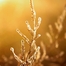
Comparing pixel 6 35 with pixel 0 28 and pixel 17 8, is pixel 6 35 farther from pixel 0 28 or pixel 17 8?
pixel 17 8

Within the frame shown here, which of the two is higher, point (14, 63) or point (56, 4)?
point (56, 4)

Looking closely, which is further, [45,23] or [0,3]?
[45,23]

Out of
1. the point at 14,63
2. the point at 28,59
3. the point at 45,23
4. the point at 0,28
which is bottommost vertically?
the point at 28,59

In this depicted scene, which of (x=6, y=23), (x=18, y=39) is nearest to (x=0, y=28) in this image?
(x=6, y=23)

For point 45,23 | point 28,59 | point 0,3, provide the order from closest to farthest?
point 28,59, point 0,3, point 45,23

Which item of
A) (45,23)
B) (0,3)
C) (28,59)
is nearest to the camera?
(28,59)
